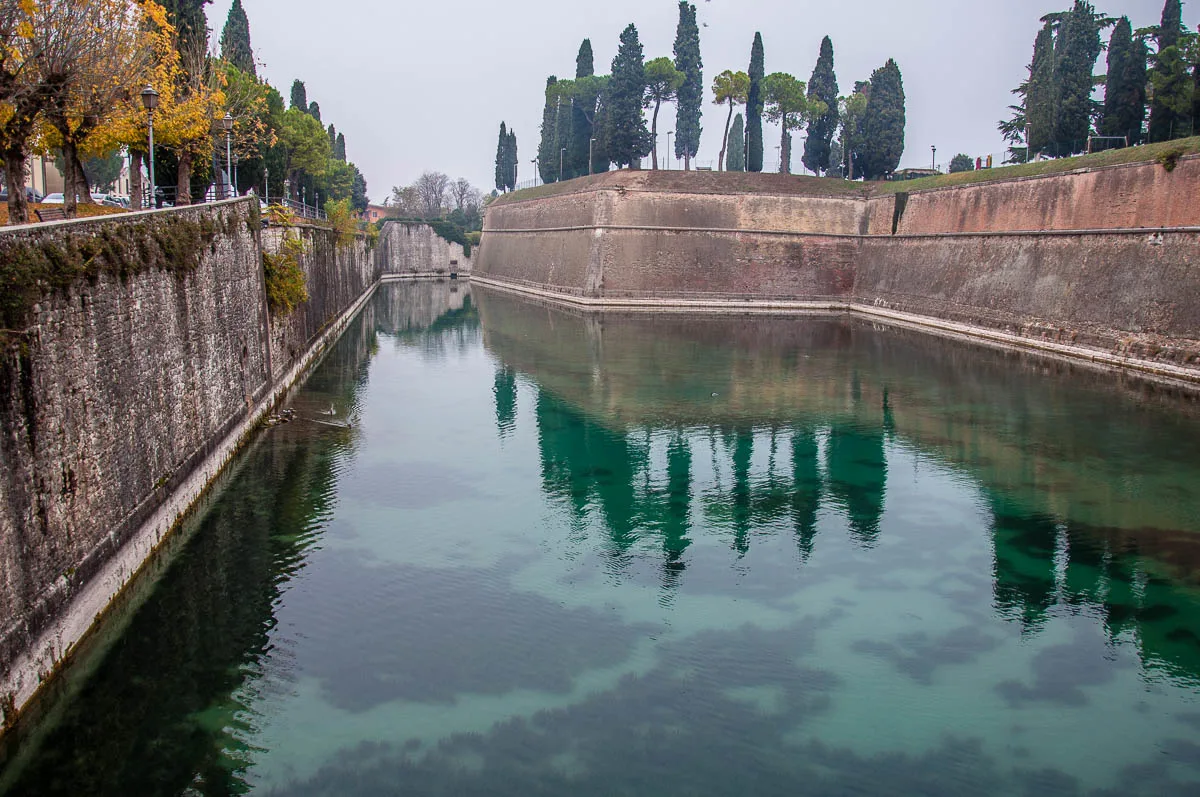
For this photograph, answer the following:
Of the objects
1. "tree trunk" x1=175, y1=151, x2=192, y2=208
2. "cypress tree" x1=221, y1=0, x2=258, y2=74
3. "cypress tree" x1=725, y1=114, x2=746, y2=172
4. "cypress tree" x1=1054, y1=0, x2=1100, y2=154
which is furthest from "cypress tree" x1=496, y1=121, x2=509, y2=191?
"tree trunk" x1=175, y1=151, x2=192, y2=208

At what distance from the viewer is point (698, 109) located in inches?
1736

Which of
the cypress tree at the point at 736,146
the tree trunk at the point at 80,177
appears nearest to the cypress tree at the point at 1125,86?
the tree trunk at the point at 80,177

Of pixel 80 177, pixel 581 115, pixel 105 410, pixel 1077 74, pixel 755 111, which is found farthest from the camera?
pixel 581 115

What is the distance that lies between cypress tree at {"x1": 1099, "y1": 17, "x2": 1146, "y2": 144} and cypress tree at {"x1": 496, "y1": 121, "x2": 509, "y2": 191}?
38.9 m

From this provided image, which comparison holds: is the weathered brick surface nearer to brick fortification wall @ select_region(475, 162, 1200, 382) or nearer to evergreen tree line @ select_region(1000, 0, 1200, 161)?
brick fortification wall @ select_region(475, 162, 1200, 382)

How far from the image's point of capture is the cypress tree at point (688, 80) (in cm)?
4084

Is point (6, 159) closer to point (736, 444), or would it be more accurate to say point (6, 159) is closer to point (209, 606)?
point (209, 606)

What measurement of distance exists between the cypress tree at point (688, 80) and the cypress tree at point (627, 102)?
2.64 m

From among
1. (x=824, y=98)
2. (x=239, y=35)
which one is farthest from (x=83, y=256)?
(x=824, y=98)

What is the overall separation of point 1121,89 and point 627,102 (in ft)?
59.3

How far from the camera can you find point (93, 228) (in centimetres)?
718

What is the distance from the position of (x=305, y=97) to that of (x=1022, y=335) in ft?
106

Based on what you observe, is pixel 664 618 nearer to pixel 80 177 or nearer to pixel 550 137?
pixel 80 177

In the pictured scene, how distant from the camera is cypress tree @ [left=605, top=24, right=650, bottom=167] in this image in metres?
36.9
